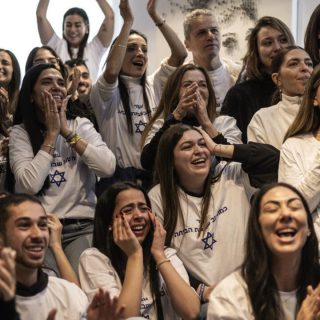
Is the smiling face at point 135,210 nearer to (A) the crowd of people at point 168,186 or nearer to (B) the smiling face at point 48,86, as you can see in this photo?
(A) the crowd of people at point 168,186

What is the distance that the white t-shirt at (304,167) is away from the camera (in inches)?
131

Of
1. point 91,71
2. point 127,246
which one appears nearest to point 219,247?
point 127,246

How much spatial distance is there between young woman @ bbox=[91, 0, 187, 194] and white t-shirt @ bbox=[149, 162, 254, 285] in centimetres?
52

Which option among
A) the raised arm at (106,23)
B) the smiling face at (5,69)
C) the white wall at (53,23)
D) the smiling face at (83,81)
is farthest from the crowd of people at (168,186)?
the white wall at (53,23)

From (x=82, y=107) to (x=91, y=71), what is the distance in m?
1.17

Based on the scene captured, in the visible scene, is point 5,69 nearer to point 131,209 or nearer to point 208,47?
point 208,47

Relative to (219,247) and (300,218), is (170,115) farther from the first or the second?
(300,218)

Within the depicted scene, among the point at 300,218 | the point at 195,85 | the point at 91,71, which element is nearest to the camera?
the point at 300,218

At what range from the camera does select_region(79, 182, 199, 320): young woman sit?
10.6ft

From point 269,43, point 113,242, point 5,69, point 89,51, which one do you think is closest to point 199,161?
point 113,242

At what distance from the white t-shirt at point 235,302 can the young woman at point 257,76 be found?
1.31 metres

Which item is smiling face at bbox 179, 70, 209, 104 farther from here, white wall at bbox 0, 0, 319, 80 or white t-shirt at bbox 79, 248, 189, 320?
white wall at bbox 0, 0, 319, 80

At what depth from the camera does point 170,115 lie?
A: 395cm

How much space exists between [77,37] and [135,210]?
7.46 feet
